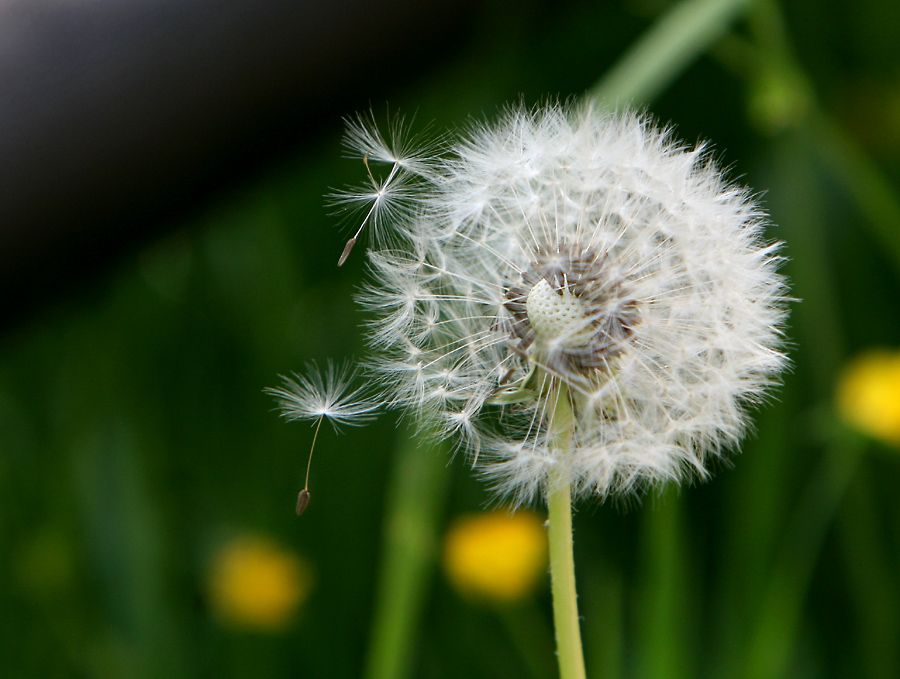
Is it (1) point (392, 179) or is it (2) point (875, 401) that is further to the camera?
(2) point (875, 401)

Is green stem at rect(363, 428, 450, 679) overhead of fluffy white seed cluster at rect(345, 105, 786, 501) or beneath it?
beneath

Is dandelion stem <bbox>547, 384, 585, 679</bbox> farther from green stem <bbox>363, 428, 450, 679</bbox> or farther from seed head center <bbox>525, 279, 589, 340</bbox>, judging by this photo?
green stem <bbox>363, 428, 450, 679</bbox>

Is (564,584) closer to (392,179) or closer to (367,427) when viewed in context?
(392,179)

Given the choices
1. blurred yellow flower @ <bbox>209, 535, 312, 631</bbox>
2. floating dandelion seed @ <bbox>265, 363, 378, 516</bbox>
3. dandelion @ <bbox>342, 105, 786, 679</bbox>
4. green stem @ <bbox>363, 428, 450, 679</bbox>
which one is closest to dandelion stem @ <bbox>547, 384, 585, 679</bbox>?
dandelion @ <bbox>342, 105, 786, 679</bbox>

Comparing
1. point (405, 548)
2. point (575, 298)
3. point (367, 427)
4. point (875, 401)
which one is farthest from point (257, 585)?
point (575, 298)

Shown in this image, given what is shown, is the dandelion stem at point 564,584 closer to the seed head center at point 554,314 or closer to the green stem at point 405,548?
the seed head center at point 554,314

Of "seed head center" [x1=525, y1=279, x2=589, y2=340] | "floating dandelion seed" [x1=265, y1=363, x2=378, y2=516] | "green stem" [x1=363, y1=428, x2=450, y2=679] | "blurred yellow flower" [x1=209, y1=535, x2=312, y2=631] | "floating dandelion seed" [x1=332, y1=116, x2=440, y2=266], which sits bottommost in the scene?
"blurred yellow flower" [x1=209, y1=535, x2=312, y2=631]

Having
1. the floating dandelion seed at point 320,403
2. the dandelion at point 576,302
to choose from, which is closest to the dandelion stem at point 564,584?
the dandelion at point 576,302
